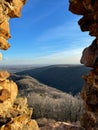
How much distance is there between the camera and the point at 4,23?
17172 millimetres

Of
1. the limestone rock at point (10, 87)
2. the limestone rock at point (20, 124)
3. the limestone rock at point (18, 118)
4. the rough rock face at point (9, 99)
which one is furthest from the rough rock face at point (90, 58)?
the limestone rock at point (10, 87)

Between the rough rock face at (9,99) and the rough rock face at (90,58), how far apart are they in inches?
293

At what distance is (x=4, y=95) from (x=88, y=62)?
34.7 ft

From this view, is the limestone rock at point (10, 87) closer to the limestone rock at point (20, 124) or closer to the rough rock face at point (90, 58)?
the limestone rock at point (20, 124)

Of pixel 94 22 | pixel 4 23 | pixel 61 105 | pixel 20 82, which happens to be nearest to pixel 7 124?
pixel 4 23

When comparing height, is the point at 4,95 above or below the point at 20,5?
below

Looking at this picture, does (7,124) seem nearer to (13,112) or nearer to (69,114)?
(13,112)

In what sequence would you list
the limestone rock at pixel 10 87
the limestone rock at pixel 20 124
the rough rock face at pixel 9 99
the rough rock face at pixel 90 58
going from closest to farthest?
the limestone rock at pixel 20 124
the rough rock face at pixel 9 99
the limestone rock at pixel 10 87
the rough rock face at pixel 90 58

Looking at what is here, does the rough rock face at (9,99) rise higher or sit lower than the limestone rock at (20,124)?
higher

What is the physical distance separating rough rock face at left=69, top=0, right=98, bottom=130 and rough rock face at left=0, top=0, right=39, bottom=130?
7.44m

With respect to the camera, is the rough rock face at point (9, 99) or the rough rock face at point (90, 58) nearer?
the rough rock face at point (9, 99)

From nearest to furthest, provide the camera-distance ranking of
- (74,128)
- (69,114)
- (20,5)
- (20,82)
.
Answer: (20,5) < (74,128) < (69,114) < (20,82)

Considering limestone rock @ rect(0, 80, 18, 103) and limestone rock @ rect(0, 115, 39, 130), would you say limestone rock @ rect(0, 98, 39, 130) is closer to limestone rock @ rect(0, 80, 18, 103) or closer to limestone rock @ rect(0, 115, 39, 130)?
limestone rock @ rect(0, 115, 39, 130)

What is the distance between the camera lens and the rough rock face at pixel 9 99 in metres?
16.4
